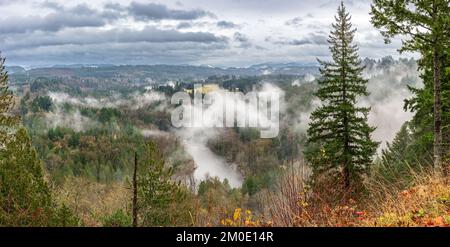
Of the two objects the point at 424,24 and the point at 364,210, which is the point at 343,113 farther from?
the point at 364,210

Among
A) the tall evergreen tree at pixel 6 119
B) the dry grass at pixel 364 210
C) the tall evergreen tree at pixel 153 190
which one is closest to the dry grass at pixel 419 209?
the dry grass at pixel 364 210

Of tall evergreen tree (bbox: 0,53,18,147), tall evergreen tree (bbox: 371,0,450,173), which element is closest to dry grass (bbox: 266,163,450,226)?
tall evergreen tree (bbox: 371,0,450,173)

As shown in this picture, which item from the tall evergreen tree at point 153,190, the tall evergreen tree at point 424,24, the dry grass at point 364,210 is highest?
the tall evergreen tree at point 424,24

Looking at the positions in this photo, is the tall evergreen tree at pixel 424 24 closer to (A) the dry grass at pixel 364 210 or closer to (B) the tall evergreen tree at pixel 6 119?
(A) the dry grass at pixel 364 210

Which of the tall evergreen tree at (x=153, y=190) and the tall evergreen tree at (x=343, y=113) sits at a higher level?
the tall evergreen tree at (x=343, y=113)

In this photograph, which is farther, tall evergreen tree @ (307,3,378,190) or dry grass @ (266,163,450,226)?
tall evergreen tree @ (307,3,378,190)

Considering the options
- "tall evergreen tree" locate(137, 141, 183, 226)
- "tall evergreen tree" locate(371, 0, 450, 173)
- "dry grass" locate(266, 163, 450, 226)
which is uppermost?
"tall evergreen tree" locate(371, 0, 450, 173)

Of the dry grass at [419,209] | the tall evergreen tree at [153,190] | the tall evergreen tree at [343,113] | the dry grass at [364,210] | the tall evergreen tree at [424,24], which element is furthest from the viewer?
the tall evergreen tree at [153,190]

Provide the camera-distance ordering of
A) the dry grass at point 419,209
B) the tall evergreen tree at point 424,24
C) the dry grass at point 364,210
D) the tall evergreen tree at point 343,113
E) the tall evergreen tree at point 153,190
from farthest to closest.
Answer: the tall evergreen tree at point 153,190 < the tall evergreen tree at point 343,113 < the tall evergreen tree at point 424,24 < the dry grass at point 364,210 < the dry grass at point 419,209

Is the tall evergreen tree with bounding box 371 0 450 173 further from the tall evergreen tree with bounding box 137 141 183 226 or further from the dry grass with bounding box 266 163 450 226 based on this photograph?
the tall evergreen tree with bounding box 137 141 183 226

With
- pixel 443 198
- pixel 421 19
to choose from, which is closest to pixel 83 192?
pixel 421 19

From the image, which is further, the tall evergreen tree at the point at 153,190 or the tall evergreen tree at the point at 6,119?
the tall evergreen tree at the point at 153,190
